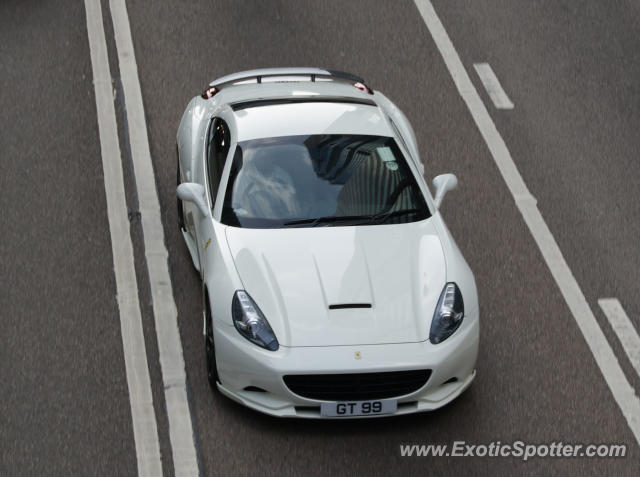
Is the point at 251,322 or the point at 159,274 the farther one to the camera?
the point at 159,274

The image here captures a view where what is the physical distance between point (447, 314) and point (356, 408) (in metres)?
0.90

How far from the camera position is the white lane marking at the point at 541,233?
7953 mm

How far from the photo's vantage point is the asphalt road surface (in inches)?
290

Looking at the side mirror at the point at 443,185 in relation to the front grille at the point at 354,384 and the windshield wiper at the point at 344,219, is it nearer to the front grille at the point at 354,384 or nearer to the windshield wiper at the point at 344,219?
the windshield wiper at the point at 344,219

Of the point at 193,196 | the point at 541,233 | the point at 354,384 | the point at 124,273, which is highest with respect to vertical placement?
the point at 193,196

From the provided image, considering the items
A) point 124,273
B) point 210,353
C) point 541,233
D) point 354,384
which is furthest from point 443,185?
point 124,273

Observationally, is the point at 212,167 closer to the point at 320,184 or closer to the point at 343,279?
the point at 320,184

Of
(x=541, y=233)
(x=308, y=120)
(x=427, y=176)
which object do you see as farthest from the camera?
(x=427, y=176)

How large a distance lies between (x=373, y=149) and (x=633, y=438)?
2887 mm

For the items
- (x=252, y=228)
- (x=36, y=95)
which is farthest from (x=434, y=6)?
(x=252, y=228)

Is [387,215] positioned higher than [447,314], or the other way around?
[387,215]

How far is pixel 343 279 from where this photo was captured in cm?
745

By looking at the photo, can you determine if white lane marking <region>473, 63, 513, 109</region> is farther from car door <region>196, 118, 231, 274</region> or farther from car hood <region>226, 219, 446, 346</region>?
car hood <region>226, 219, 446, 346</region>

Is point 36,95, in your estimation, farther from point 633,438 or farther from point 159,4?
point 633,438
